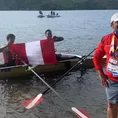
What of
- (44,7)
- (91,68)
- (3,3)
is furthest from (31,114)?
(3,3)

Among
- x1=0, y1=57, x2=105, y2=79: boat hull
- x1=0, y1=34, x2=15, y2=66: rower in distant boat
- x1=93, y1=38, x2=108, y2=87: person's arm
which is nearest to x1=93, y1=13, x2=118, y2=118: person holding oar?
x1=93, y1=38, x2=108, y2=87: person's arm

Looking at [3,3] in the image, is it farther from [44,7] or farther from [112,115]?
[112,115]

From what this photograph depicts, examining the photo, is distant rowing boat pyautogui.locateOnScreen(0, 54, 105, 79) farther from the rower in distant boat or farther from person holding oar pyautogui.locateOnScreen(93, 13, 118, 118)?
person holding oar pyautogui.locateOnScreen(93, 13, 118, 118)

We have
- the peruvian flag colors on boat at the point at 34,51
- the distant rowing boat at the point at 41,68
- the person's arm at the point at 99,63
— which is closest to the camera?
the person's arm at the point at 99,63

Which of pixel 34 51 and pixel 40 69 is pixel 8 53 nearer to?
pixel 34 51

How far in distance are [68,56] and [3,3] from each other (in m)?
161

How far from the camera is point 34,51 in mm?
12055

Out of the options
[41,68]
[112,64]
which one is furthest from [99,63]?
[41,68]

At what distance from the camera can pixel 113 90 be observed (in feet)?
18.6

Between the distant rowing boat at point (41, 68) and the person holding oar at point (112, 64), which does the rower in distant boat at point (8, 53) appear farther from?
the person holding oar at point (112, 64)

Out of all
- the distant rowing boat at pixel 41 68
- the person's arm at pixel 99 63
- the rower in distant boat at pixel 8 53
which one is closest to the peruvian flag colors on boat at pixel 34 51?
the rower in distant boat at pixel 8 53

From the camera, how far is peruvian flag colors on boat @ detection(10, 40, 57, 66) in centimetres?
1205

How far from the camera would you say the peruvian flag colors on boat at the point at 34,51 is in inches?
475

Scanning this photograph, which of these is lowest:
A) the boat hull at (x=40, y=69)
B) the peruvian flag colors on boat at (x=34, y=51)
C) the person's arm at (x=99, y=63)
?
the boat hull at (x=40, y=69)
